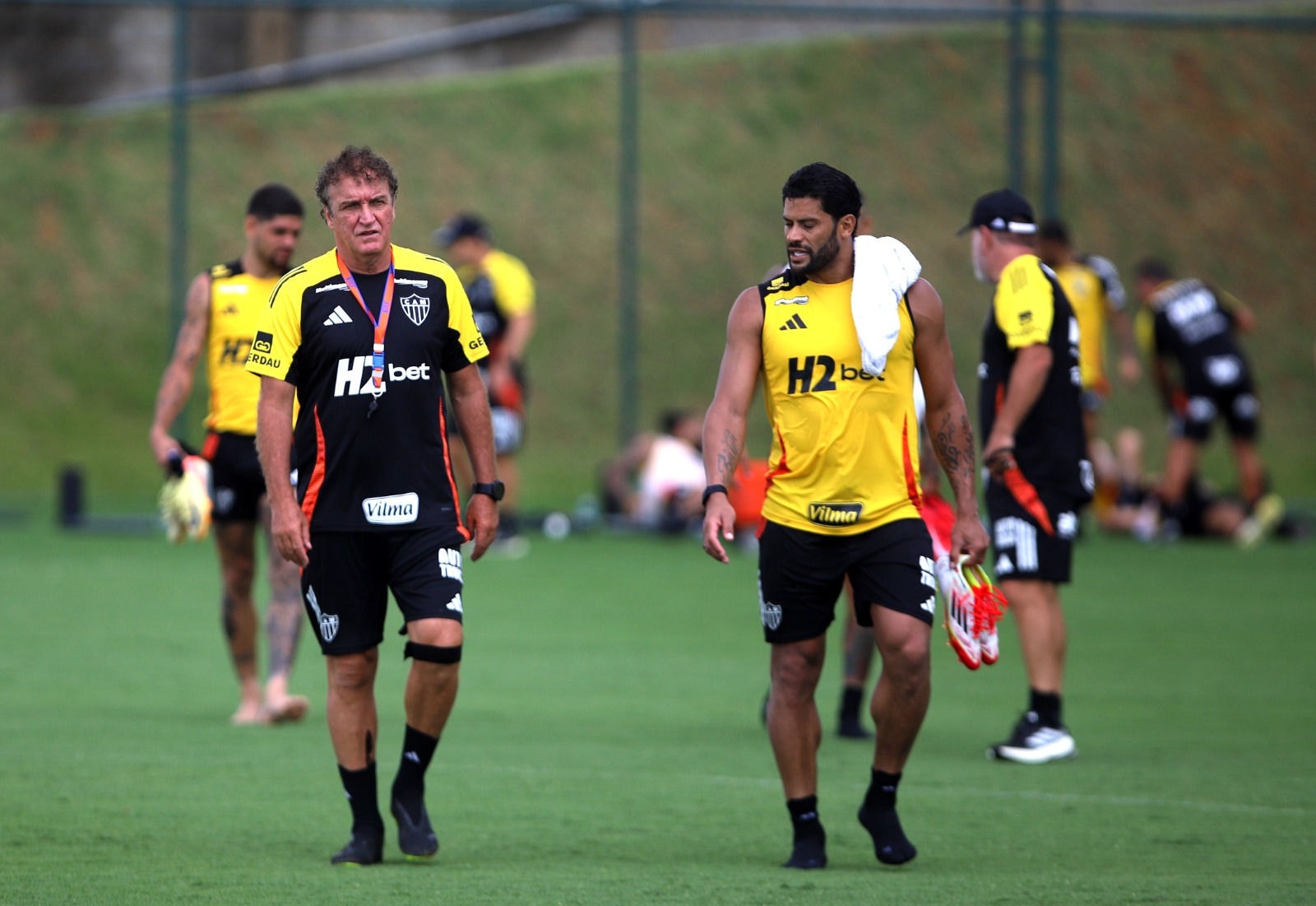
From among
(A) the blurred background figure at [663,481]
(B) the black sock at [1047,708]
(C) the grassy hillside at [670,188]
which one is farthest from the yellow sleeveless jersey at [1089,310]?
(C) the grassy hillside at [670,188]

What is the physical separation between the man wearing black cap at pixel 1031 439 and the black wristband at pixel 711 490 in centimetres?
234

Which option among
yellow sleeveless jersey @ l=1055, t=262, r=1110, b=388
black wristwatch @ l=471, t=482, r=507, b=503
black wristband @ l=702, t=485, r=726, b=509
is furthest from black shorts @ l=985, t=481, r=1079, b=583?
yellow sleeveless jersey @ l=1055, t=262, r=1110, b=388

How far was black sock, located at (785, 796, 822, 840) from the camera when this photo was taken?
6012 mm

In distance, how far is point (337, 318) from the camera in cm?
589

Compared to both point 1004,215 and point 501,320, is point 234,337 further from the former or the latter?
point 501,320

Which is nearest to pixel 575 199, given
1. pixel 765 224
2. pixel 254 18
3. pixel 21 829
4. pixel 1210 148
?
pixel 765 224

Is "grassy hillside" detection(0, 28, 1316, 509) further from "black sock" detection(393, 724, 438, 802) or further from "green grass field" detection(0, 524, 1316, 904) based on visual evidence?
"black sock" detection(393, 724, 438, 802)

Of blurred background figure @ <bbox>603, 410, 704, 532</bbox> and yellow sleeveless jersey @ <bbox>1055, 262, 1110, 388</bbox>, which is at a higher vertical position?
yellow sleeveless jersey @ <bbox>1055, 262, 1110, 388</bbox>

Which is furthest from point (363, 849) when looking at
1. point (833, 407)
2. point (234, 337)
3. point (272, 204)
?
point (272, 204)

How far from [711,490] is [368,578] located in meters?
1.09

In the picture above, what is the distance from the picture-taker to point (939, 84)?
1180 inches

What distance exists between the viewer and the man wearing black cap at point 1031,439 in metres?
8.02

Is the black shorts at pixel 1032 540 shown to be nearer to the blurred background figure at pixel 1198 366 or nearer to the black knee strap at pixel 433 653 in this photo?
the black knee strap at pixel 433 653

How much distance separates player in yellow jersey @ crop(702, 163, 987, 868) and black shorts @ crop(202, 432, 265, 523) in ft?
10.7
